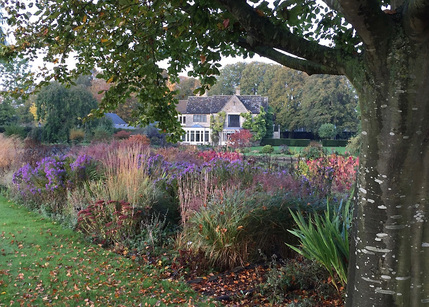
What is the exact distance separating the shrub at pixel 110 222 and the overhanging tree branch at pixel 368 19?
460 cm

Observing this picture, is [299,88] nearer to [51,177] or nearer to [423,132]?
[51,177]

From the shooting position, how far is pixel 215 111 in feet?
168

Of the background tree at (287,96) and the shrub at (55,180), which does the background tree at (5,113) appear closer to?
the shrub at (55,180)

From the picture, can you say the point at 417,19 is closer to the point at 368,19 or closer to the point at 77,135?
the point at 368,19

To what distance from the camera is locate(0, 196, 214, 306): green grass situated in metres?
4.04

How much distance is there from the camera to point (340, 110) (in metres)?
47.8

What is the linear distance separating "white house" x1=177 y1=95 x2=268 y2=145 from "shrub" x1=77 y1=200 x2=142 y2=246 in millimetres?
41934

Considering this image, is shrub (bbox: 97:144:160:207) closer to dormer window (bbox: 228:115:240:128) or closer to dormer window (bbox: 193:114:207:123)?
dormer window (bbox: 228:115:240:128)

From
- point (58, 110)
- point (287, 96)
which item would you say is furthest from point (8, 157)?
point (287, 96)

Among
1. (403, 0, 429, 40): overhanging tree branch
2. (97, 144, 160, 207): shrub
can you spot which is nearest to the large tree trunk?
(403, 0, 429, 40): overhanging tree branch

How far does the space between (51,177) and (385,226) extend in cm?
754

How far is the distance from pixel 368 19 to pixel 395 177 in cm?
101

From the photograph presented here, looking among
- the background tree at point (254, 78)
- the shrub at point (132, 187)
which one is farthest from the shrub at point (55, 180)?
the background tree at point (254, 78)

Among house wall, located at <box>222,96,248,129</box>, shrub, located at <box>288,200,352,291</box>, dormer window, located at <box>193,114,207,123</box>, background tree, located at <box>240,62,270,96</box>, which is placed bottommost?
shrub, located at <box>288,200,352,291</box>
